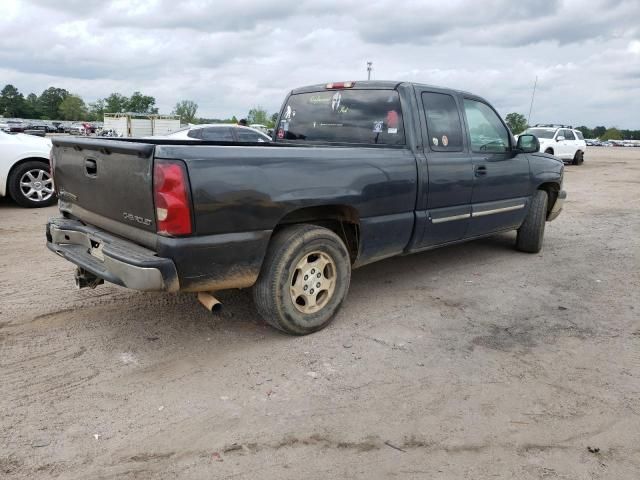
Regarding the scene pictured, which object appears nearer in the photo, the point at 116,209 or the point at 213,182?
the point at 213,182

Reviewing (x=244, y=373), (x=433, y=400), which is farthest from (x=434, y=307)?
(x=244, y=373)

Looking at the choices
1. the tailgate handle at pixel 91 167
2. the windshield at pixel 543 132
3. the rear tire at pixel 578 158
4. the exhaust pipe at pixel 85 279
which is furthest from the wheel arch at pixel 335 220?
the rear tire at pixel 578 158

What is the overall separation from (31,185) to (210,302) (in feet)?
21.4

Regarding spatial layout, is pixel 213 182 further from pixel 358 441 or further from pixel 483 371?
pixel 483 371

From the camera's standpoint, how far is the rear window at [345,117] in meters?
4.40

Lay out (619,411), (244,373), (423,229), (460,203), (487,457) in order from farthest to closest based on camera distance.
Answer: (460,203), (423,229), (244,373), (619,411), (487,457)

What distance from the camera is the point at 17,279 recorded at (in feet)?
15.9

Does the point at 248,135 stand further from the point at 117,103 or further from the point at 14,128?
the point at 117,103

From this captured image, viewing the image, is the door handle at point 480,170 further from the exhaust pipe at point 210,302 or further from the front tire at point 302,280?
the exhaust pipe at point 210,302

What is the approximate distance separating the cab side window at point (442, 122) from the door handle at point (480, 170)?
28 cm

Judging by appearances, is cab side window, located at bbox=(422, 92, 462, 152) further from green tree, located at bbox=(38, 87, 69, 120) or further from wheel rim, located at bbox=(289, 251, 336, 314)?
green tree, located at bbox=(38, 87, 69, 120)

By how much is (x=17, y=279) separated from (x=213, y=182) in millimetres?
2992

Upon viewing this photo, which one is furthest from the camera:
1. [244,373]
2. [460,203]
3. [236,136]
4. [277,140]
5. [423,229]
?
[236,136]

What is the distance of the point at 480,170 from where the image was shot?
196 inches
